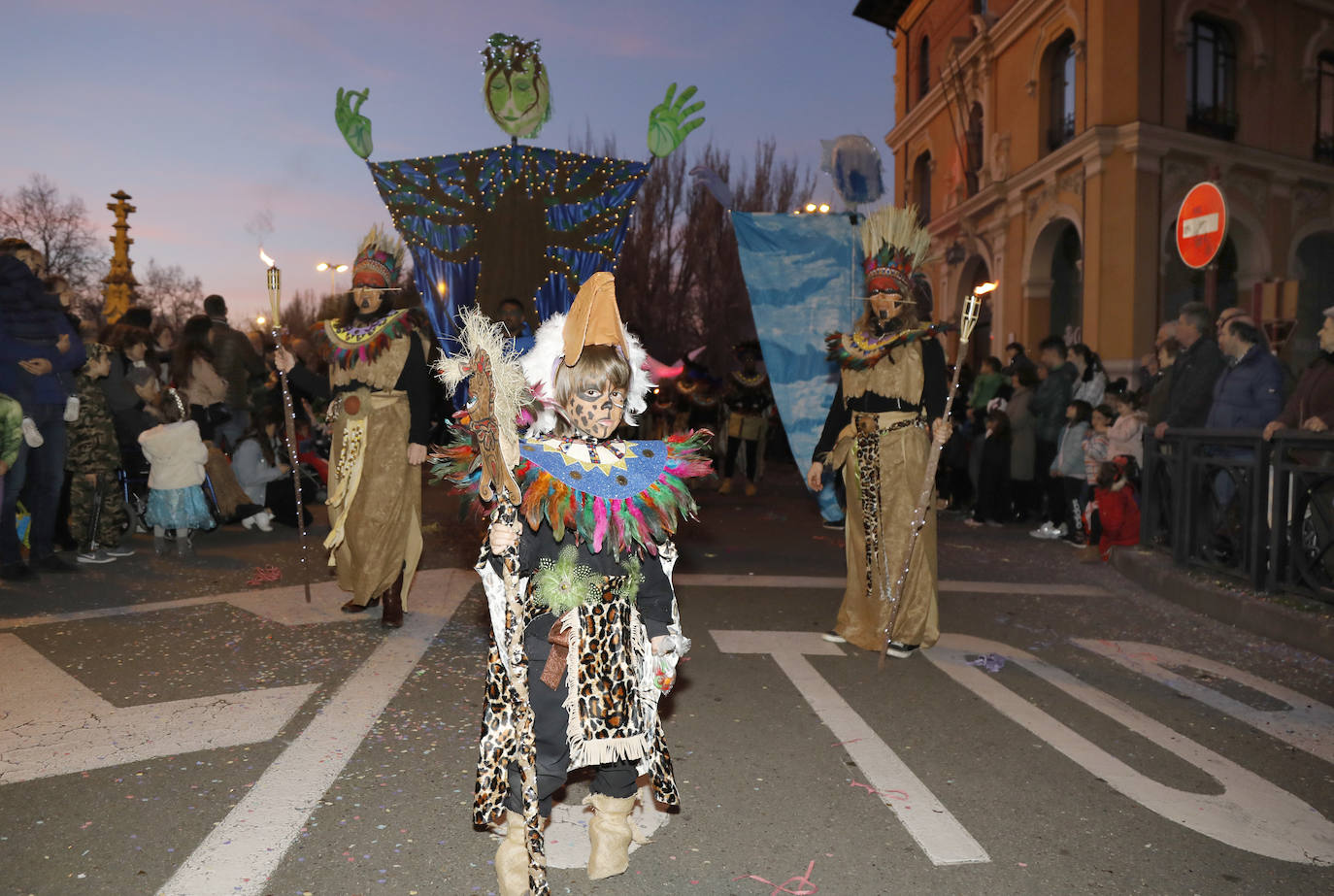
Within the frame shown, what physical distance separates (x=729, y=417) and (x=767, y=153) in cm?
1898

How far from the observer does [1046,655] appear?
5738mm

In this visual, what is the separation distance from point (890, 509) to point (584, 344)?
3.14m

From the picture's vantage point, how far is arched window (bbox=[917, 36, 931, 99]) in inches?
1236

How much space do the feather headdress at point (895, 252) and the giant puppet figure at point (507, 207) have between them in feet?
17.9

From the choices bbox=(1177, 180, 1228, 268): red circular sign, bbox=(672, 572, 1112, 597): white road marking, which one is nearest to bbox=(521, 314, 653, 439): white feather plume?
bbox=(672, 572, 1112, 597): white road marking

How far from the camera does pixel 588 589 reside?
2936 mm

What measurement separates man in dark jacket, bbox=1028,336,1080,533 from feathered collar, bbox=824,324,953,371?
227 inches

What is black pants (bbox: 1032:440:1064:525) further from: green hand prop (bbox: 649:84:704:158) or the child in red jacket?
green hand prop (bbox: 649:84:704:158)

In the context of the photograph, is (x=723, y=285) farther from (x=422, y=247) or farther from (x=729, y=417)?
(x=422, y=247)

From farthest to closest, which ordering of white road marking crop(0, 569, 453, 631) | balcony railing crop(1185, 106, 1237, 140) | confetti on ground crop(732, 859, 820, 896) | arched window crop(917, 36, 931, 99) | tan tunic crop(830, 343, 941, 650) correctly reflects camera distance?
arched window crop(917, 36, 931, 99), balcony railing crop(1185, 106, 1237, 140), white road marking crop(0, 569, 453, 631), tan tunic crop(830, 343, 941, 650), confetti on ground crop(732, 859, 820, 896)

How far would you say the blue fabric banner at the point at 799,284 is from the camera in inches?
425

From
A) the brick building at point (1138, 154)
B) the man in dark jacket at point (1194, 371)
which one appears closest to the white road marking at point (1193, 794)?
the man in dark jacket at point (1194, 371)

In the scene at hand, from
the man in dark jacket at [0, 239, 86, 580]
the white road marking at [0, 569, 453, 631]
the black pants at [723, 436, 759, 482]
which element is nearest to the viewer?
the white road marking at [0, 569, 453, 631]

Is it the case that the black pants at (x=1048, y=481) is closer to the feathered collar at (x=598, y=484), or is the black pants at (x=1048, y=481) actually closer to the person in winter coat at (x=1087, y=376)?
the person in winter coat at (x=1087, y=376)
